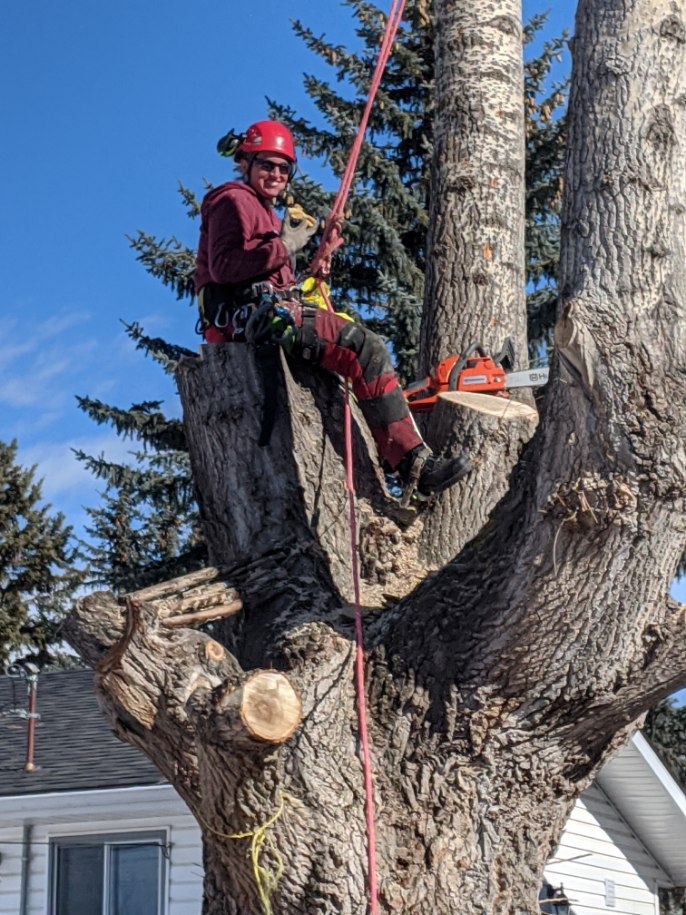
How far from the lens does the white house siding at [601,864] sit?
544 inches

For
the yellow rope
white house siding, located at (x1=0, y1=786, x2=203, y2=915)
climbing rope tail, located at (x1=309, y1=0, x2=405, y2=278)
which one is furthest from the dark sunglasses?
white house siding, located at (x1=0, y1=786, x2=203, y2=915)

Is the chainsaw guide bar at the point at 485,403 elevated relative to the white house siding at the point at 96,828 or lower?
elevated

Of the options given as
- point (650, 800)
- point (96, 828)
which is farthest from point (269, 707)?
point (650, 800)

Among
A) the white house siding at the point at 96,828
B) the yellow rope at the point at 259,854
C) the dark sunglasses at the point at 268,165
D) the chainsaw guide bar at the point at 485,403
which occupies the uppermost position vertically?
the dark sunglasses at the point at 268,165

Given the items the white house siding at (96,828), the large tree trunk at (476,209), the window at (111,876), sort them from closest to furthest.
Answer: the large tree trunk at (476,209) < the white house siding at (96,828) < the window at (111,876)

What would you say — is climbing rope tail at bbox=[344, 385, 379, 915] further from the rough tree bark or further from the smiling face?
the smiling face

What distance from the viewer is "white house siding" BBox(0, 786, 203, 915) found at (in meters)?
10.3

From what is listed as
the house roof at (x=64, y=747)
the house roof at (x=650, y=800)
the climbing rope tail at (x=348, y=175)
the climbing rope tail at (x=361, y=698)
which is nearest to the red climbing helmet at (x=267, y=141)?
the climbing rope tail at (x=348, y=175)

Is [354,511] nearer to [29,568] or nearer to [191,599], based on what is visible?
[191,599]

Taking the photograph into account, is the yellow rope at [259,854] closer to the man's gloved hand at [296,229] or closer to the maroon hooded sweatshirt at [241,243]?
the maroon hooded sweatshirt at [241,243]

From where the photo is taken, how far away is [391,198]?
57.3 feet

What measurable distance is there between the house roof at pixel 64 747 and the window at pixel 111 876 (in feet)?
1.80

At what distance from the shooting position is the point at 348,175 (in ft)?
18.2

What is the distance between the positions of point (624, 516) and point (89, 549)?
24.5m
